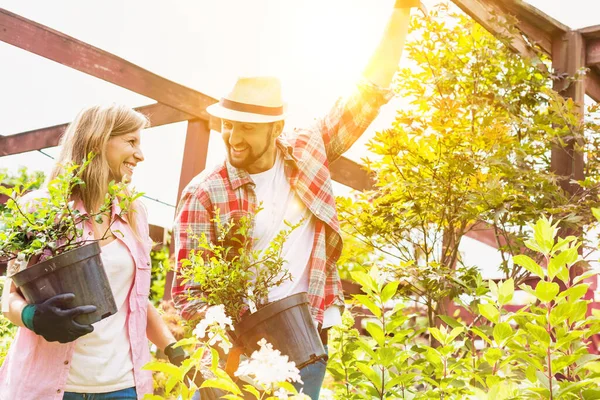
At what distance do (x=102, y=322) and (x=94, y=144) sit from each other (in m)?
0.47

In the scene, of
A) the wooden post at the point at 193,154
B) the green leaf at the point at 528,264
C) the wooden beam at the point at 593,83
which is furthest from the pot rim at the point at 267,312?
the wooden beam at the point at 593,83

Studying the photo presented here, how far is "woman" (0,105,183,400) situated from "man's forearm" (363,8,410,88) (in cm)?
73

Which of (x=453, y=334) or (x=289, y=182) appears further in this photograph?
(x=289, y=182)

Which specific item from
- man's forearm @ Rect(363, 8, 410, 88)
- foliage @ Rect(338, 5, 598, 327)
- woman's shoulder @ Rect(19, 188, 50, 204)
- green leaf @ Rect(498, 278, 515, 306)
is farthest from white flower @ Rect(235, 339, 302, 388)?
foliage @ Rect(338, 5, 598, 327)

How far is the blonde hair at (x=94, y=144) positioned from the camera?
5.63 feet

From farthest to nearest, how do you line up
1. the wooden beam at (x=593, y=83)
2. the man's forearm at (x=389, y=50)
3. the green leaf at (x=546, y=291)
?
the wooden beam at (x=593, y=83) < the man's forearm at (x=389, y=50) < the green leaf at (x=546, y=291)

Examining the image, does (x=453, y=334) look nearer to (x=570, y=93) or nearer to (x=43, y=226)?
(x=43, y=226)

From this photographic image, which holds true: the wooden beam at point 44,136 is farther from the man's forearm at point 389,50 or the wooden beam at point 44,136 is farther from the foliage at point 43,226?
the foliage at point 43,226

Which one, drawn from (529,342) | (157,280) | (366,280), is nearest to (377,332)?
(366,280)

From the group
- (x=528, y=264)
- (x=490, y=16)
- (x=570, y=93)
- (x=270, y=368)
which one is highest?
(x=490, y=16)

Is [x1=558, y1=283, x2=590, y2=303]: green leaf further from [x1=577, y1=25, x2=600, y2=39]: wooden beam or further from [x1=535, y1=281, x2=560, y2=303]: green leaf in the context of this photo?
[x1=577, y1=25, x2=600, y2=39]: wooden beam

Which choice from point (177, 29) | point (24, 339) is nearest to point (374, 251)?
point (24, 339)

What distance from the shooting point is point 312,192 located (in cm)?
197

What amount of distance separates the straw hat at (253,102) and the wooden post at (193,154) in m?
1.78
